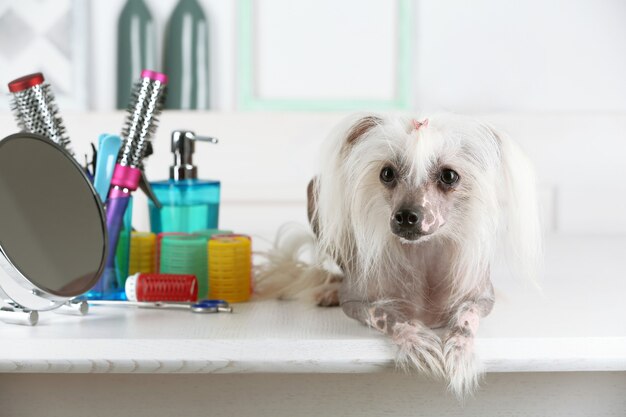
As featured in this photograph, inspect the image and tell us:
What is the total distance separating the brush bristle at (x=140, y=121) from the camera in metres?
0.77

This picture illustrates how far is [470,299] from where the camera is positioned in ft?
2.21

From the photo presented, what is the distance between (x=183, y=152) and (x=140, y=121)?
13 centimetres

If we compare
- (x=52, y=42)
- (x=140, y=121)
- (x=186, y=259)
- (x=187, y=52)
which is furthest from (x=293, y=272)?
(x=52, y=42)

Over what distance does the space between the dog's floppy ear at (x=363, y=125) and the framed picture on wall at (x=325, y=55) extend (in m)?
1.18

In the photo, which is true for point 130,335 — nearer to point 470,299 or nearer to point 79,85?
point 470,299

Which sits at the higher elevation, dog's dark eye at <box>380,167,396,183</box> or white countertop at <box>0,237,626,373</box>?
dog's dark eye at <box>380,167,396,183</box>

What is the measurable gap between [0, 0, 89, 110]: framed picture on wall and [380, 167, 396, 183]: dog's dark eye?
1323 mm

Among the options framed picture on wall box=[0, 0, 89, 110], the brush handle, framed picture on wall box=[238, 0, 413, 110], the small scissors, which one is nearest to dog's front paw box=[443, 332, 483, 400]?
the small scissors

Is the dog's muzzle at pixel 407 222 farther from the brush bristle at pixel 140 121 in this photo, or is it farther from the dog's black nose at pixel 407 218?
the brush bristle at pixel 140 121

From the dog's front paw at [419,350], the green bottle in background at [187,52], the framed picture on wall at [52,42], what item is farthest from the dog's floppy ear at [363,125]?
the framed picture on wall at [52,42]

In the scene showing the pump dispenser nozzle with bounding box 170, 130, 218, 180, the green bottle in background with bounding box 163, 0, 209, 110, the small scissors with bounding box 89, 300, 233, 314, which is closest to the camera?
the small scissors with bounding box 89, 300, 233, 314

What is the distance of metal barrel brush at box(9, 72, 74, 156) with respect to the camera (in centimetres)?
76

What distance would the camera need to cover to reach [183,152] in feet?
2.95

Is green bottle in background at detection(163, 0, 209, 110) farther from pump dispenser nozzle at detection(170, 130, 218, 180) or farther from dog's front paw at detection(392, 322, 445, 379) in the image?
dog's front paw at detection(392, 322, 445, 379)
